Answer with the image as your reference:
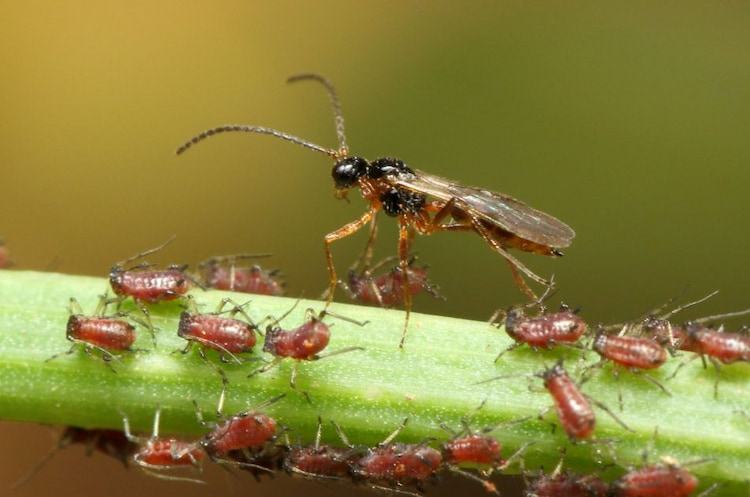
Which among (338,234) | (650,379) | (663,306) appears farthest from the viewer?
(338,234)

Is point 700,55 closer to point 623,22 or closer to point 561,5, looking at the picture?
point 623,22

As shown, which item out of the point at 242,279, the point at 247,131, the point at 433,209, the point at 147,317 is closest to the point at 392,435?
the point at 147,317

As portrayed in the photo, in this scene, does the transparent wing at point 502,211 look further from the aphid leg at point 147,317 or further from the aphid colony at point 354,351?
the aphid leg at point 147,317

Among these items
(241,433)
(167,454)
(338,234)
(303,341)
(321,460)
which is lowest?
(167,454)

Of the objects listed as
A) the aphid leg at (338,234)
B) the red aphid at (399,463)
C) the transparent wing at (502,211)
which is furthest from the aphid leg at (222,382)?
the transparent wing at (502,211)

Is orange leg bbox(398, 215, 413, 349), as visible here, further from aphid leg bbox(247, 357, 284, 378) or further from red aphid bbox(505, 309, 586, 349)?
aphid leg bbox(247, 357, 284, 378)

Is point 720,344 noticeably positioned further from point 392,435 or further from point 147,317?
point 147,317

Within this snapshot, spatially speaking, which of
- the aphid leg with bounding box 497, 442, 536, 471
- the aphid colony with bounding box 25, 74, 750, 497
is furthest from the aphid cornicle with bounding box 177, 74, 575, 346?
the aphid leg with bounding box 497, 442, 536, 471
